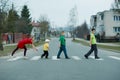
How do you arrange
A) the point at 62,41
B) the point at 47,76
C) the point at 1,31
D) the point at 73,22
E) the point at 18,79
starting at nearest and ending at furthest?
1. the point at 18,79
2. the point at 47,76
3. the point at 62,41
4. the point at 1,31
5. the point at 73,22

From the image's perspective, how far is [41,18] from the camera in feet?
431

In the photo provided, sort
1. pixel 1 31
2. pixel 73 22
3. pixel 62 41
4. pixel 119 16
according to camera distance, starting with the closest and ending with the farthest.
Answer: pixel 62 41
pixel 1 31
pixel 119 16
pixel 73 22

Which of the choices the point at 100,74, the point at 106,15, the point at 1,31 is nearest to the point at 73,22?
the point at 106,15

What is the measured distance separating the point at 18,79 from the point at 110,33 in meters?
86.1

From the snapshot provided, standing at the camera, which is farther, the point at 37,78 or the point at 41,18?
the point at 41,18

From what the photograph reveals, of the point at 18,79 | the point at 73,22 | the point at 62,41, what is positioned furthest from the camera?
the point at 73,22

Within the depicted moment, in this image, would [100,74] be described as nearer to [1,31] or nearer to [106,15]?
[1,31]

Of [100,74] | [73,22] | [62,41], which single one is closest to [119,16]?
[73,22]

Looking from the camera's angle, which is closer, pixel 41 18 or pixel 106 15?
pixel 106 15

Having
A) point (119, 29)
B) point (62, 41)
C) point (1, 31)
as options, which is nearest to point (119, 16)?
point (119, 29)

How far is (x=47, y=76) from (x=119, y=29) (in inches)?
3372

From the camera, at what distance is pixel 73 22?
131 meters

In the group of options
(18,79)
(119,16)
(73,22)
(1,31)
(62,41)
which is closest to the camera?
(18,79)

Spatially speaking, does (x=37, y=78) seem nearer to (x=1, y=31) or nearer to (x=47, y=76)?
(x=47, y=76)
